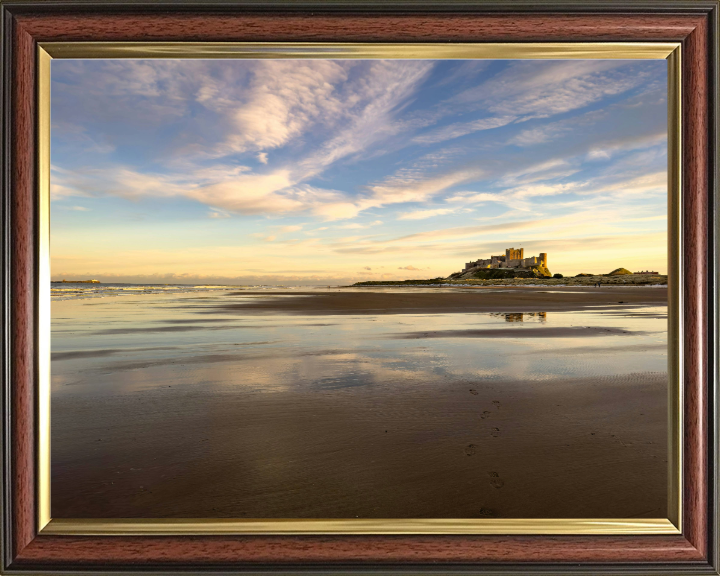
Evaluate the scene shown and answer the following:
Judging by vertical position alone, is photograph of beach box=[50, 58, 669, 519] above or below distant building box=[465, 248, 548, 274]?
below

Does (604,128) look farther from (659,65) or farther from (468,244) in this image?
(468,244)

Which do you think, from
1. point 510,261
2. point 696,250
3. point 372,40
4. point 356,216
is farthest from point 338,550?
point 510,261

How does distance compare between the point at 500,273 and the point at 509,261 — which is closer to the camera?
the point at 509,261

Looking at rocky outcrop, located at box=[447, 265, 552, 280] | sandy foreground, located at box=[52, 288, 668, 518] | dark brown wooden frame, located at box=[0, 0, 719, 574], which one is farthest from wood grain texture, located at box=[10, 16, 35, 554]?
rocky outcrop, located at box=[447, 265, 552, 280]

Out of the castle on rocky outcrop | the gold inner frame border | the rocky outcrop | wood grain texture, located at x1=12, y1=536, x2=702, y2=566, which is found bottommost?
wood grain texture, located at x1=12, y1=536, x2=702, y2=566

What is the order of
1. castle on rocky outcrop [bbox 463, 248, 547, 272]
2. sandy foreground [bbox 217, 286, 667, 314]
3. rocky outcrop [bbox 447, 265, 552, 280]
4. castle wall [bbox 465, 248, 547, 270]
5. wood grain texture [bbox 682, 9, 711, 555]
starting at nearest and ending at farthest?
wood grain texture [bbox 682, 9, 711, 555] < sandy foreground [bbox 217, 286, 667, 314] < castle wall [bbox 465, 248, 547, 270] < castle on rocky outcrop [bbox 463, 248, 547, 272] < rocky outcrop [bbox 447, 265, 552, 280]

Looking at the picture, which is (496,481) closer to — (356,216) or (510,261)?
(356,216)

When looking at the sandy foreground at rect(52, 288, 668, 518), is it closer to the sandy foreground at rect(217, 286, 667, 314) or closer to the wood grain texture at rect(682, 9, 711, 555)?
the wood grain texture at rect(682, 9, 711, 555)

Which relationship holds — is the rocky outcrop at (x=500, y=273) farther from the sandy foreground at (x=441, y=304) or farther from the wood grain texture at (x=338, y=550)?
the wood grain texture at (x=338, y=550)
